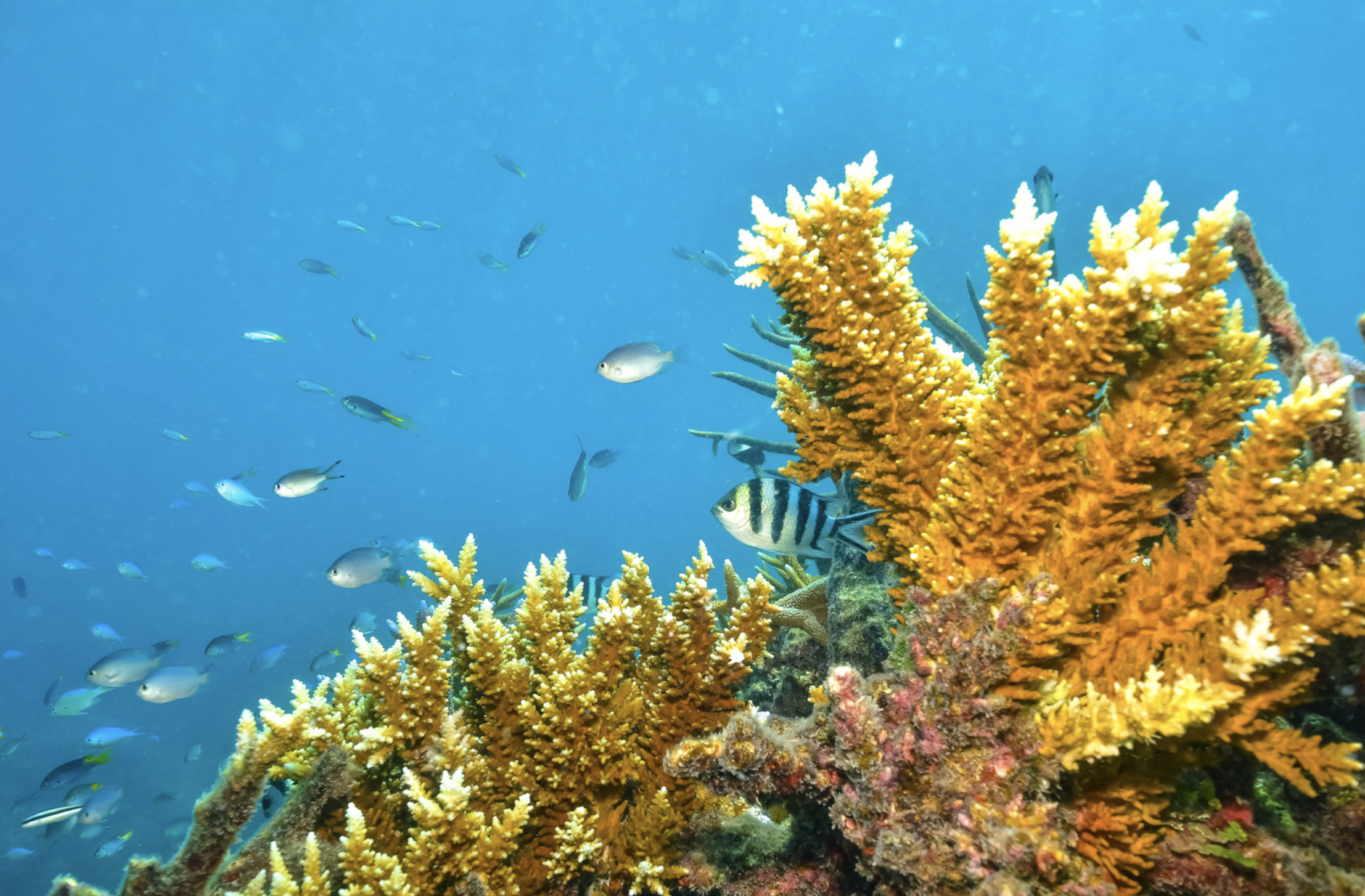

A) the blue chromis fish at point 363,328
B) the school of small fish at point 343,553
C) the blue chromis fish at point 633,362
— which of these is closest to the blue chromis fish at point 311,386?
the school of small fish at point 343,553

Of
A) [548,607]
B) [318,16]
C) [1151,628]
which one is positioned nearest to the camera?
[1151,628]

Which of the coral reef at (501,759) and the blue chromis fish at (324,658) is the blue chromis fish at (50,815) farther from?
the coral reef at (501,759)

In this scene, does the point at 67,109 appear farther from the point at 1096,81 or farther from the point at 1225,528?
the point at 1096,81

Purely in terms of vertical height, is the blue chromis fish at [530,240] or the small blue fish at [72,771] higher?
the blue chromis fish at [530,240]

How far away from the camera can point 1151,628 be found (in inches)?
62.0

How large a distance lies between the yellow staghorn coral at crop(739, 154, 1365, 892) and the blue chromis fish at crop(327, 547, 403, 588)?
21.3 ft

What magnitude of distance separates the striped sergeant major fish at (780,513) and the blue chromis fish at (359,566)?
4896mm

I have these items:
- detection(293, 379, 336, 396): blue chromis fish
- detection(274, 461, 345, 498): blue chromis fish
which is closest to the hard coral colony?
detection(274, 461, 345, 498): blue chromis fish

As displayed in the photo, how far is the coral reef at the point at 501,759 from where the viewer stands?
1938mm

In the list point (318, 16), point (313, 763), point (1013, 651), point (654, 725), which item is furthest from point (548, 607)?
point (318, 16)

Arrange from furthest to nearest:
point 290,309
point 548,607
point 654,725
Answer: point 290,309, point 548,607, point 654,725

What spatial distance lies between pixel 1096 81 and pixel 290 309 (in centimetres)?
12931

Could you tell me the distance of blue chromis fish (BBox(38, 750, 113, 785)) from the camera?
7.06m

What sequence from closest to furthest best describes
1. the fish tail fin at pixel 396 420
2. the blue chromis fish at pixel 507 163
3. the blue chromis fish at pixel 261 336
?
the fish tail fin at pixel 396 420, the blue chromis fish at pixel 261 336, the blue chromis fish at pixel 507 163
